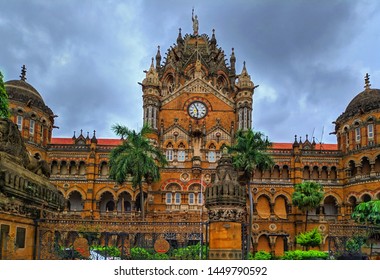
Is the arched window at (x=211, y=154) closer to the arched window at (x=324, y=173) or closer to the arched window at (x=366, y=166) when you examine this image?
the arched window at (x=324, y=173)

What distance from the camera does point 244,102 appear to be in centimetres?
5631

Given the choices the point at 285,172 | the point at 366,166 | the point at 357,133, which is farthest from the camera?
the point at 285,172

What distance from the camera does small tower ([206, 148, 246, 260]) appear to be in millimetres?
15547

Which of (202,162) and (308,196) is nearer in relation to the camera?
(308,196)

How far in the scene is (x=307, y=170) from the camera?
54.2m

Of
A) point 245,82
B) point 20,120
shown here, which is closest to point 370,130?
point 245,82

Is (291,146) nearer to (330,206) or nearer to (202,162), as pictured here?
(330,206)

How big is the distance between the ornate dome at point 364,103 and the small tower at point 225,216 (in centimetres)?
3796

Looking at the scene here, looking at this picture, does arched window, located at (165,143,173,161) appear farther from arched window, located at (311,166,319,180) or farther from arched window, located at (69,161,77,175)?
arched window, located at (311,166,319,180)

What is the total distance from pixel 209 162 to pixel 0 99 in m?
28.7

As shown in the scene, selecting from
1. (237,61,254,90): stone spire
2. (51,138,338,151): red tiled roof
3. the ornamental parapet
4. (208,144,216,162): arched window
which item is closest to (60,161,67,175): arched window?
(51,138,338,151): red tiled roof

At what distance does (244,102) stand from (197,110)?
655 cm

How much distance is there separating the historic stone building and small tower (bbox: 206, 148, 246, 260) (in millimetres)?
33007
